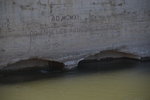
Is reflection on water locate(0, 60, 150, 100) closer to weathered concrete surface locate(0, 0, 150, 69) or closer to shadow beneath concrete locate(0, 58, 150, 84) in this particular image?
shadow beneath concrete locate(0, 58, 150, 84)

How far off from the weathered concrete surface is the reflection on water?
1.60 ft

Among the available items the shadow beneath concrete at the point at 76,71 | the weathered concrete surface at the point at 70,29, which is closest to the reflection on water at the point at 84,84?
the shadow beneath concrete at the point at 76,71

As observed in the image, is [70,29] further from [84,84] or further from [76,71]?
[84,84]

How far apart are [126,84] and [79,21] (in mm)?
2257

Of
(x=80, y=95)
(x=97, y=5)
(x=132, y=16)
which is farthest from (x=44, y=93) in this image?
(x=132, y=16)

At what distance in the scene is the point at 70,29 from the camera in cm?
990

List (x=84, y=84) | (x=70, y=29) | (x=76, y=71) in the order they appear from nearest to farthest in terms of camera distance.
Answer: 1. (x=84, y=84)
2. (x=70, y=29)
3. (x=76, y=71)

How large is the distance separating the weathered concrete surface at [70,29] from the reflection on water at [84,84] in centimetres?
49

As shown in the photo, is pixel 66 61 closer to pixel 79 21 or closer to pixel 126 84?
pixel 79 21

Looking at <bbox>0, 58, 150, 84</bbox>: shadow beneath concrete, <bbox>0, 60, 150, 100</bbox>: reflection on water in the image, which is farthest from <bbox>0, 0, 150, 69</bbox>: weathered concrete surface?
<bbox>0, 60, 150, 100</bbox>: reflection on water

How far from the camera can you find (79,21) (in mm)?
9984

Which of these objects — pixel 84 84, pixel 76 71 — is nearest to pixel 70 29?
pixel 76 71

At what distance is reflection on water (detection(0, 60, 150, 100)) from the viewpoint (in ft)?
26.6

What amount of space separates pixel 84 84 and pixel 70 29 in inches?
69.1
